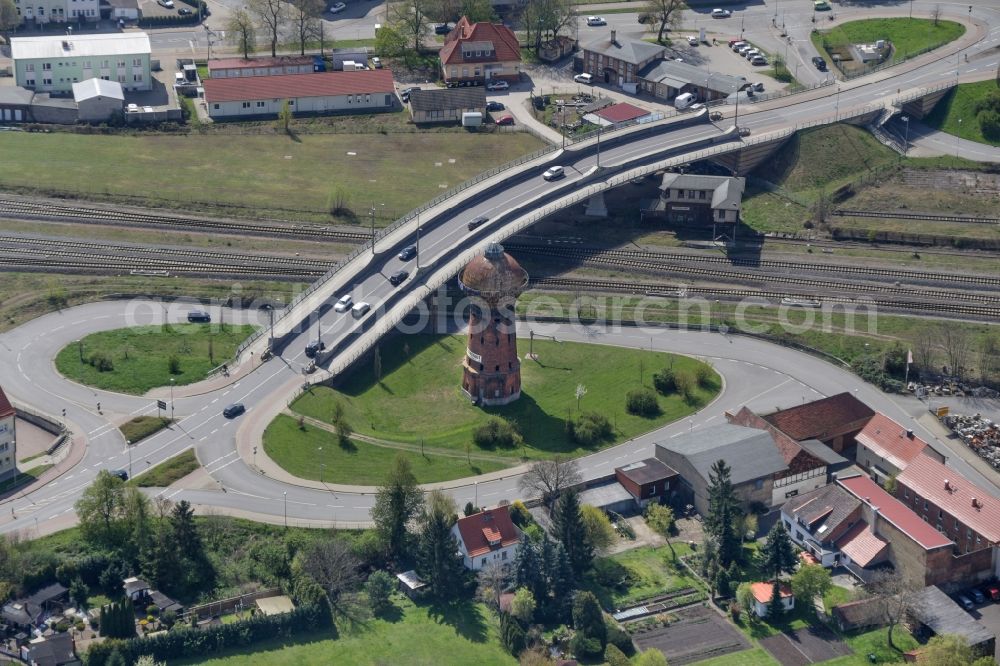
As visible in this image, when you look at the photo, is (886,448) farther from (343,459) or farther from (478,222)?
(478,222)

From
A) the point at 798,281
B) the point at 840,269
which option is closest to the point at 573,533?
the point at 798,281

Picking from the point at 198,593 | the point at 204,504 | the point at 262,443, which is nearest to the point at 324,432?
the point at 262,443

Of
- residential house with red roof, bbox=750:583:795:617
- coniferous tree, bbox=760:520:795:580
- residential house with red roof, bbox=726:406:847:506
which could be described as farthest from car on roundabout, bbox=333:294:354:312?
residential house with red roof, bbox=750:583:795:617

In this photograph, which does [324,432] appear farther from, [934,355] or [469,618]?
[934,355]

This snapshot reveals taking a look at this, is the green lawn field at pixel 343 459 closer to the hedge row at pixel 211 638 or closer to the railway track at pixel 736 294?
the hedge row at pixel 211 638

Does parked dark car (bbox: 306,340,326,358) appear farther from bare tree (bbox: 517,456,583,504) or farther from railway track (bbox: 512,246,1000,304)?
railway track (bbox: 512,246,1000,304)

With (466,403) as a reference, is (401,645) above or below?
below
